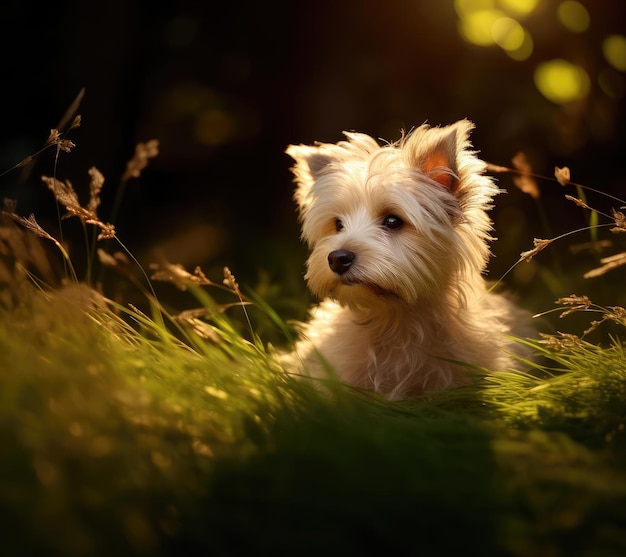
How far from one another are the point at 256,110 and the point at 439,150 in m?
4.53

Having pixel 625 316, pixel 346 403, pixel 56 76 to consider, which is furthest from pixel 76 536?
pixel 56 76

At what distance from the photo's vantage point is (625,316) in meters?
2.95

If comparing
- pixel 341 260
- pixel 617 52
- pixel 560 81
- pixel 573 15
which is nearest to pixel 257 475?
pixel 341 260

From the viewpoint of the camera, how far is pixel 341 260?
3559mm

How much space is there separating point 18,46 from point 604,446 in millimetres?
7111

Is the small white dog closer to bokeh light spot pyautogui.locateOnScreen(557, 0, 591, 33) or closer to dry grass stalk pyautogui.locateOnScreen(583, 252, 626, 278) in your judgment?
dry grass stalk pyautogui.locateOnScreen(583, 252, 626, 278)

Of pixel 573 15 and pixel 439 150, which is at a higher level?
pixel 573 15

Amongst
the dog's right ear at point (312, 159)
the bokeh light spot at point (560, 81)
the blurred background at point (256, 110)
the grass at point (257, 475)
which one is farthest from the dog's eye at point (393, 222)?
the blurred background at point (256, 110)

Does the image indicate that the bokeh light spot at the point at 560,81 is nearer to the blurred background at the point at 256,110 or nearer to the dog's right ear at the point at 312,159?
the dog's right ear at the point at 312,159

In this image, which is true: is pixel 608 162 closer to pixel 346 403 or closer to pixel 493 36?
pixel 493 36

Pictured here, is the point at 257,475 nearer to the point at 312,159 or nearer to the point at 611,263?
the point at 611,263

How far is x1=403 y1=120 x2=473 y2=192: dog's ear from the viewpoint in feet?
12.2

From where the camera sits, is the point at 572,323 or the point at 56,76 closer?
the point at 572,323

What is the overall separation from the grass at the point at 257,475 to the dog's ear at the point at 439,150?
5.62 ft
